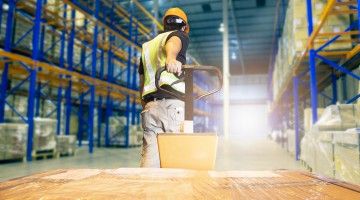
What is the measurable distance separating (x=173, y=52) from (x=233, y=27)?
1750cm

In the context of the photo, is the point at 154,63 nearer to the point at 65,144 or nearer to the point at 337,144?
the point at 337,144

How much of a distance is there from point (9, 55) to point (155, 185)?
6.17m

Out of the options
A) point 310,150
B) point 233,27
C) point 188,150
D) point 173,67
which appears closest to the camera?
point 188,150

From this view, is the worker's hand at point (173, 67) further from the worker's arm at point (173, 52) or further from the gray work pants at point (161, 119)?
the gray work pants at point (161, 119)

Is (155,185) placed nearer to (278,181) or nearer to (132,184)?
(132,184)

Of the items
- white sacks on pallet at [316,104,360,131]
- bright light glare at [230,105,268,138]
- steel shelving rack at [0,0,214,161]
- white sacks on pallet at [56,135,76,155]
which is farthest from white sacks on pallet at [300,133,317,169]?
bright light glare at [230,105,268,138]

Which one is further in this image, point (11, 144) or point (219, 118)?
point (219, 118)

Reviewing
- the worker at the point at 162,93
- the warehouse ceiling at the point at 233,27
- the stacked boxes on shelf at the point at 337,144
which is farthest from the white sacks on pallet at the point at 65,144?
the warehouse ceiling at the point at 233,27

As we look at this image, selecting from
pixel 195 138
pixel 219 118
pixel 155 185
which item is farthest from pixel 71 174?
pixel 219 118

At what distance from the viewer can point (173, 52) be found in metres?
2.19

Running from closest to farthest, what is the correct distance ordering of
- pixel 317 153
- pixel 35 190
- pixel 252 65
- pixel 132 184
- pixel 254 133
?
pixel 35 190, pixel 132 184, pixel 317 153, pixel 252 65, pixel 254 133

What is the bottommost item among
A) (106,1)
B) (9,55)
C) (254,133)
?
(254,133)

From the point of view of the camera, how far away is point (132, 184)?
1298 mm

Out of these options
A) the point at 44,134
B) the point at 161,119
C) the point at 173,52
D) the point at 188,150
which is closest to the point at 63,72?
the point at 44,134
